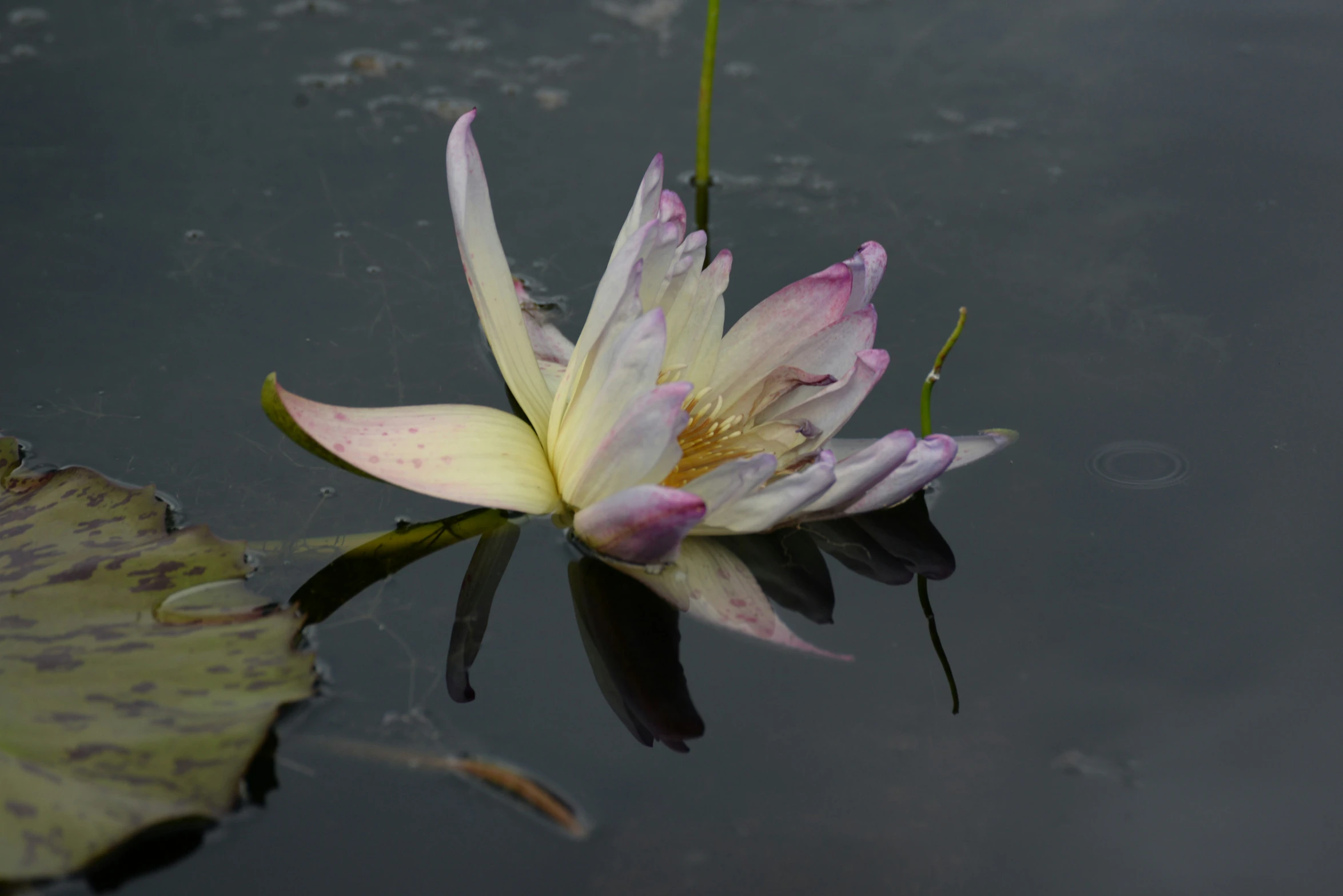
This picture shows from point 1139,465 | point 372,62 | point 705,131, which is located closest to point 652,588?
point 1139,465

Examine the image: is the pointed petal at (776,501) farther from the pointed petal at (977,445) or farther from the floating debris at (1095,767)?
the floating debris at (1095,767)

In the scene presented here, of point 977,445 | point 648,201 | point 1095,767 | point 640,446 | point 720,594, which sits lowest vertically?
point 1095,767

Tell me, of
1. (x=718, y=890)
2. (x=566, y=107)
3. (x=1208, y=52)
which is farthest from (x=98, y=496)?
(x=1208, y=52)

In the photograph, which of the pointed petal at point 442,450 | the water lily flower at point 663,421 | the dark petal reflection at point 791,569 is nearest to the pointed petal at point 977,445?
the water lily flower at point 663,421

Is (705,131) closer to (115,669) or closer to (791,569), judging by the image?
(791,569)

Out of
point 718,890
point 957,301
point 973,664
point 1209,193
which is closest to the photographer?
point 718,890

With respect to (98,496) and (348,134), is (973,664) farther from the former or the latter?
(348,134)
